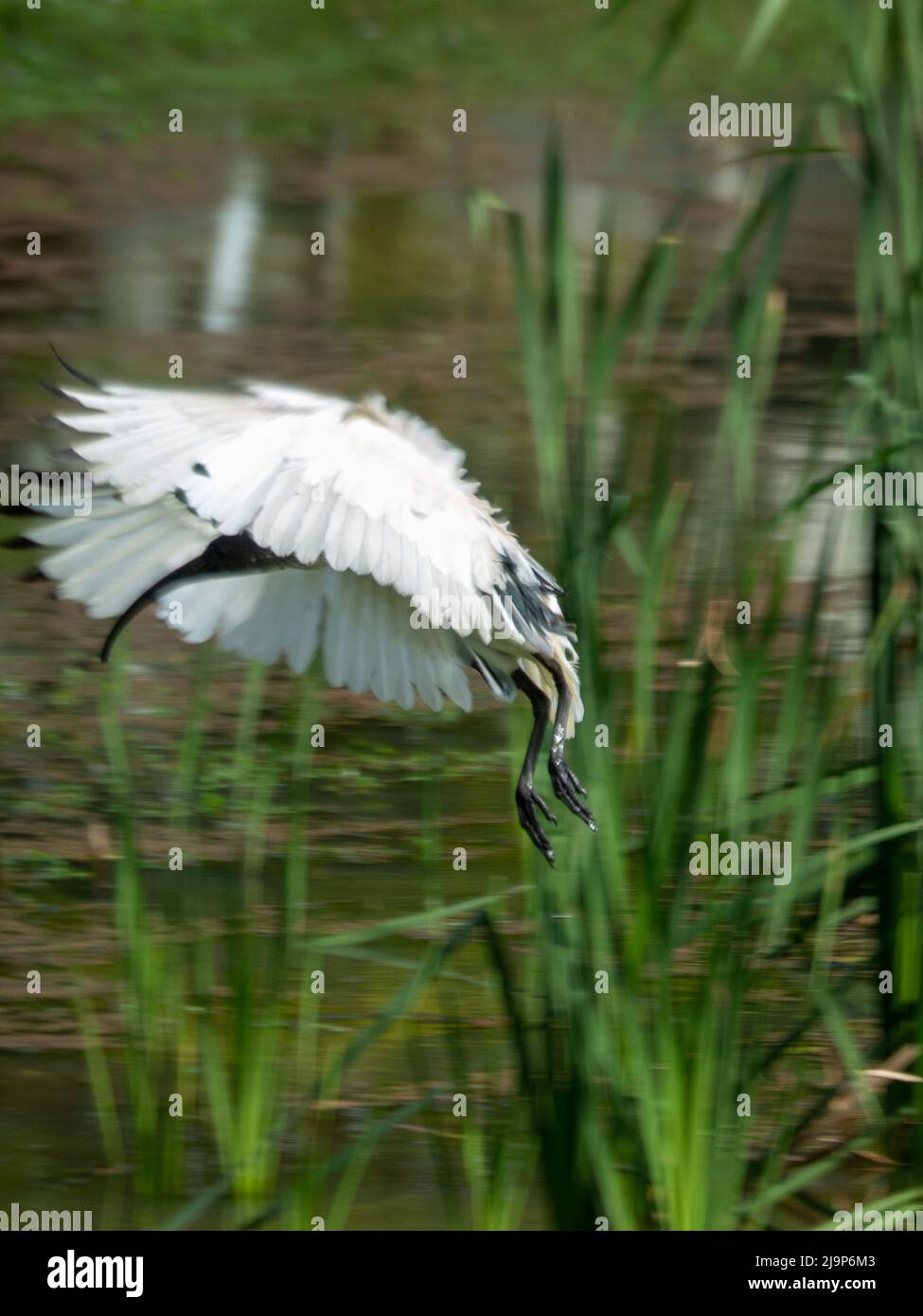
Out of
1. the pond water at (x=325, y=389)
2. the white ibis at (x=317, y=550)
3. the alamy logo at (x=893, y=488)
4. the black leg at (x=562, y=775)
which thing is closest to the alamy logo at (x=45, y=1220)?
the pond water at (x=325, y=389)

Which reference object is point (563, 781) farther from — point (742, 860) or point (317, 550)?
point (317, 550)

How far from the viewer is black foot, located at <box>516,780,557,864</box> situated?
9.29ft

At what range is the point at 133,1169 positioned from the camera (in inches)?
141

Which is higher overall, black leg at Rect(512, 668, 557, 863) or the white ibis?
the white ibis

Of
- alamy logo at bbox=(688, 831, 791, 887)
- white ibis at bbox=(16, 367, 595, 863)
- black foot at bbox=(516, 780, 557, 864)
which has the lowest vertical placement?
alamy logo at bbox=(688, 831, 791, 887)

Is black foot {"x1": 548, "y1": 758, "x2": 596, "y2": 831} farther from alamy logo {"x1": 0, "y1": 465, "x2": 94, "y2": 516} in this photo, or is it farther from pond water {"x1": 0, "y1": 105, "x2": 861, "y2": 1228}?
alamy logo {"x1": 0, "y1": 465, "x2": 94, "y2": 516}

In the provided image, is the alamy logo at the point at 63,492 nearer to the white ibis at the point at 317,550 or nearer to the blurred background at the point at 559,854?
the white ibis at the point at 317,550

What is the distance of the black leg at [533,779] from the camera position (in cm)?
286

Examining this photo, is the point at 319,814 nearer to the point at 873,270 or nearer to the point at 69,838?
the point at 69,838

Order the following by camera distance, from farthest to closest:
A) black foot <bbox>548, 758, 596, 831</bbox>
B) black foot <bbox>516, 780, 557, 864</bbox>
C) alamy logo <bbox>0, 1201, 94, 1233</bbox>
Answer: alamy logo <bbox>0, 1201, 94, 1233</bbox>, black foot <bbox>548, 758, 596, 831</bbox>, black foot <bbox>516, 780, 557, 864</bbox>

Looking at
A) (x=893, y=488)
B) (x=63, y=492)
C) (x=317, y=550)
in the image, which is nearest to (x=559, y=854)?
(x=317, y=550)

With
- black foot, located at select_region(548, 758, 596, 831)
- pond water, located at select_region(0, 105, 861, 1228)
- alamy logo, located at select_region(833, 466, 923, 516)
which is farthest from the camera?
pond water, located at select_region(0, 105, 861, 1228)

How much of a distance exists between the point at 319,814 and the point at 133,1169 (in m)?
1.52
